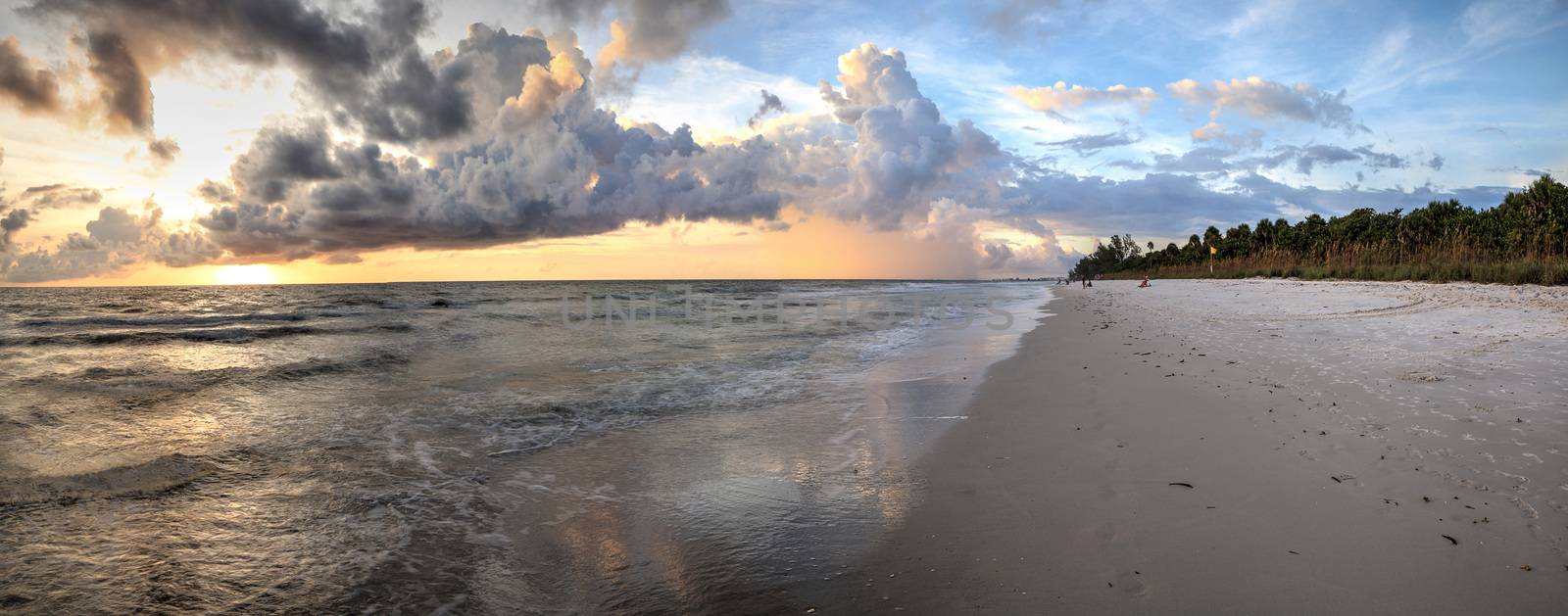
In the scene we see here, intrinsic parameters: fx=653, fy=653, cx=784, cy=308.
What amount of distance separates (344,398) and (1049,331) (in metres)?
15.4

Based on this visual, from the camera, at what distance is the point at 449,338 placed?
19953 mm

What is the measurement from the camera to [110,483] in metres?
5.72

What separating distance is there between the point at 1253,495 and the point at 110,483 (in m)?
9.16

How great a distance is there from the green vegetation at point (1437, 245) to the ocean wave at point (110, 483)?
109 feet

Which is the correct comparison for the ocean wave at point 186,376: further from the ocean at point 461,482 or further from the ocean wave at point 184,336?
the ocean wave at point 184,336

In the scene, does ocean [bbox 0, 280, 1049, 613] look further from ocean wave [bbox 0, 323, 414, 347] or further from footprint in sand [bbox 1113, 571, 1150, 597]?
ocean wave [bbox 0, 323, 414, 347]

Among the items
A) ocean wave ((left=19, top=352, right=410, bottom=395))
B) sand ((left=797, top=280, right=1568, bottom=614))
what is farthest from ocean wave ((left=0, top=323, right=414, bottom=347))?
sand ((left=797, top=280, right=1568, bottom=614))

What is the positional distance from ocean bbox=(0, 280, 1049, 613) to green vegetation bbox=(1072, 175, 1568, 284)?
Answer: 2633cm

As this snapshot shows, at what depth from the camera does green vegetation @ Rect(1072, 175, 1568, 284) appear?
1006 inches

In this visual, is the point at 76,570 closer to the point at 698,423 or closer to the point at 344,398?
the point at 698,423

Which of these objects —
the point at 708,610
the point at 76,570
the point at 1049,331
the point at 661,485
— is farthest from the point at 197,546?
the point at 1049,331

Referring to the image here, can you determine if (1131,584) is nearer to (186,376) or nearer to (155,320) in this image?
(186,376)

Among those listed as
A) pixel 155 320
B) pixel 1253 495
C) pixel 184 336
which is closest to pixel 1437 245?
pixel 1253 495

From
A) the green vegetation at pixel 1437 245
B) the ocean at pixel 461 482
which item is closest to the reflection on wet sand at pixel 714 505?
the ocean at pixel 461 482
